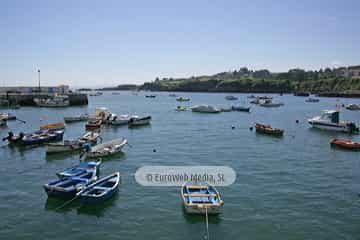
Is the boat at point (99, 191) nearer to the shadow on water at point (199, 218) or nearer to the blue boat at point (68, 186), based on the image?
the blue boat at point (68, 186)

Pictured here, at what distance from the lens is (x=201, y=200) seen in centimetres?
1939

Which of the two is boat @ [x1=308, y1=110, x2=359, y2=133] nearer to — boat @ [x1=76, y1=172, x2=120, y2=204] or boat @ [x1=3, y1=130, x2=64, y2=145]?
boat @ [x1=76, y1=172, x2=120, y2=204]

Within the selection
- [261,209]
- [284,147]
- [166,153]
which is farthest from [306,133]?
[261,209]

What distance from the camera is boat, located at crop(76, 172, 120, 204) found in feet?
65.0

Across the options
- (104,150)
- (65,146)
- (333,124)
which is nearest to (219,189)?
(104,150)

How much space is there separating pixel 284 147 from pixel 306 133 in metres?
14.8

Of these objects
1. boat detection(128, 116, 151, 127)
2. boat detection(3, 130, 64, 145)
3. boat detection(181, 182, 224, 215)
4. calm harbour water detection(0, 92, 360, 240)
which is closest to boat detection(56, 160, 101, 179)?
calm harbour water detection(0, 92, 360, 240)

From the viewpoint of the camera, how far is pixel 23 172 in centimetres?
2778

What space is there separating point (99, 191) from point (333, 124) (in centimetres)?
4618

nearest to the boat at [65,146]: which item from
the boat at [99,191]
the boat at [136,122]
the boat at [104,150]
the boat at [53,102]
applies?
the boat at [104,150]

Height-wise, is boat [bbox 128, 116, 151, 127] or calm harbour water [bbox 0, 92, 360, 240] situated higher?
boat [bbox 128, 116, 151, 127]

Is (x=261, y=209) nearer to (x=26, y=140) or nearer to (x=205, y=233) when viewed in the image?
Answer: (x=205, y=233)

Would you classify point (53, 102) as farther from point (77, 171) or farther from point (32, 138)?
point (77, 171)

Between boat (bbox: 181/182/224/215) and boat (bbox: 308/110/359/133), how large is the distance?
132 ft
